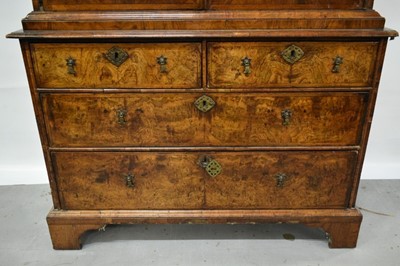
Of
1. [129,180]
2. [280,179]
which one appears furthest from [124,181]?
[280,179]

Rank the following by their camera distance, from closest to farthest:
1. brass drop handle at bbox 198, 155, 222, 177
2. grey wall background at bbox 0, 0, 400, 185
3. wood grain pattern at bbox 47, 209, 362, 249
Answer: brass drop handle at bbox 198, 155, 222, 177 < wood grain pattern at bbox 47, 209, 362, 249 < grey wall background at bbox 0, 0, 400, 185

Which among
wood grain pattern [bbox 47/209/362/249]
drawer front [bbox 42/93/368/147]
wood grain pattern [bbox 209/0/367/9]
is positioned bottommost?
wood grain pattern [bbox 47/209/362/249]

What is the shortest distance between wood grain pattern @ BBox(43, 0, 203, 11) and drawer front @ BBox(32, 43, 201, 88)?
0.17 m

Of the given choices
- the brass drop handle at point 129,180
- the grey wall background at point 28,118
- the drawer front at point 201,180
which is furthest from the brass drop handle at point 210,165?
the grey wall background at point 28,118

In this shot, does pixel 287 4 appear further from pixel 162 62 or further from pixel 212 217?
pixel 212 217

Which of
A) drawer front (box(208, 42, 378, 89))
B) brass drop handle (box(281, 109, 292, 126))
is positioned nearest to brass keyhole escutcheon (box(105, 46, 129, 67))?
drawer front (box(208, 42, 378, 89))

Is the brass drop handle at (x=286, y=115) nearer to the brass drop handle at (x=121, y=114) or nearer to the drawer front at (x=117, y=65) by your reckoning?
the drawer front at (x=117, y=65)

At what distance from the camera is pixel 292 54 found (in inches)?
65.9

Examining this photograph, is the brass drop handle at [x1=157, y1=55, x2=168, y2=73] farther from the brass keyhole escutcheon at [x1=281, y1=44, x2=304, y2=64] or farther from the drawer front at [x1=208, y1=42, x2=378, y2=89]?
the brass keyhole escutcheon at [x1=281, y1=44, x2=304, y2=64]

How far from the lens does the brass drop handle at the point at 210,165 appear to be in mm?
1915

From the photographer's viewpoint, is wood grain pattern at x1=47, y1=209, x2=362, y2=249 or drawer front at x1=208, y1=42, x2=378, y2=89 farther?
wood grain pattern at x1=47, y1=209, x2=362, y2=249

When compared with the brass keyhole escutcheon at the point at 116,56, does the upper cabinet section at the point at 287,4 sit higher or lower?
higher

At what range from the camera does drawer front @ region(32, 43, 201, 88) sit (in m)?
1.67

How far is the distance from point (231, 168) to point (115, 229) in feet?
3.00
